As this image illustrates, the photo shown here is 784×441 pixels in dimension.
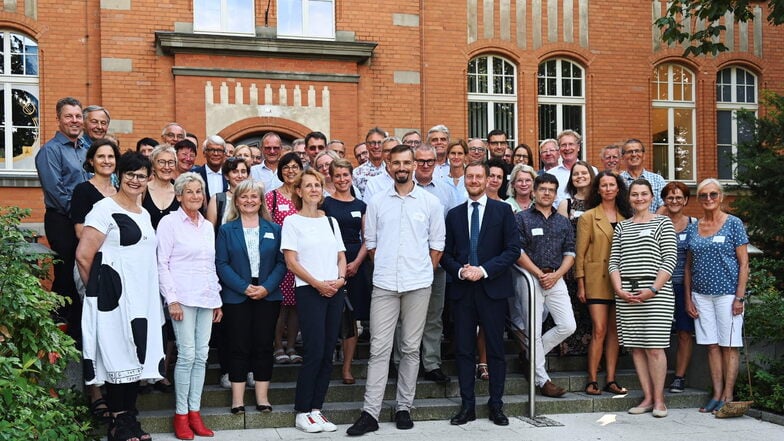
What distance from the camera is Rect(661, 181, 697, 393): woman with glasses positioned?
7668mm

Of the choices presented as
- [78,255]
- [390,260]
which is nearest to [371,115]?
[390,260]

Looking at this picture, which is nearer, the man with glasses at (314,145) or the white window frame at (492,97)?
the man with glasses at (314,145)

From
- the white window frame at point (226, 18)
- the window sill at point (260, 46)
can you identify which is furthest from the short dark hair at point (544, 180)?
the white window frame at point (226, 18)

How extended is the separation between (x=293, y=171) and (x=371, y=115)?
650 cm

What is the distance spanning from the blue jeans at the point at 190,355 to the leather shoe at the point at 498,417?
2.38 m

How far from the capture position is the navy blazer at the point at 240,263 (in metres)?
6.39

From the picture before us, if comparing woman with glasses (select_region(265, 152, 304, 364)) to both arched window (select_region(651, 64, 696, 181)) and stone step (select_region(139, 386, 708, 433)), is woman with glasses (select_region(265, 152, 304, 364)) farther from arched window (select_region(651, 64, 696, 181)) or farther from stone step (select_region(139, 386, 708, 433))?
arched window (select_region(651, 64, 696, 181))

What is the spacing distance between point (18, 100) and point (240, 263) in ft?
26.7

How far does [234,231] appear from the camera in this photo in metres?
6.53

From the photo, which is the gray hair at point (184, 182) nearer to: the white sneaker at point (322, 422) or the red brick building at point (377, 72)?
the white sneaker at point (322, 422)

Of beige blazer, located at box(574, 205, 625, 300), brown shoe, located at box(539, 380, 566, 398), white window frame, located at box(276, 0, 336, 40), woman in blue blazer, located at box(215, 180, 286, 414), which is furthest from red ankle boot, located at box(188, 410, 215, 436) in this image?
white window frame, located at box(276, 0, 336, 40)

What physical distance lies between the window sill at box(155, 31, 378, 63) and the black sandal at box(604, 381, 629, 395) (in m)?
7.58

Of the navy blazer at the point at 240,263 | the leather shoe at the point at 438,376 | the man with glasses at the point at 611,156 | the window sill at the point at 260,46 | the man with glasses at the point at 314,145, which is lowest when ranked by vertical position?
the leather shoe at the point at 438,376

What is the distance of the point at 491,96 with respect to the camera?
14.8 m
